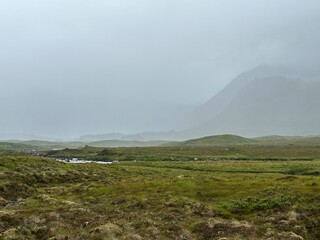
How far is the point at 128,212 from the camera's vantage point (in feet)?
130

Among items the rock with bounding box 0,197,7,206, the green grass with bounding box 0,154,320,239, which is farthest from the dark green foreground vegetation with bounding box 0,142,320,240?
the rock with bounding box 0,197,7,206

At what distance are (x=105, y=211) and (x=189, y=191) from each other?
14067 millimetres

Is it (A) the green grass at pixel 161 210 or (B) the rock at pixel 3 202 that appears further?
(B) the rock at pixel 3 202

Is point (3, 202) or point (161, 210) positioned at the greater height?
point (161, 210)

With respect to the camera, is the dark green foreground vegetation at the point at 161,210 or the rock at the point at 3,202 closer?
the dark green foreground vegetation at the point at 161,210

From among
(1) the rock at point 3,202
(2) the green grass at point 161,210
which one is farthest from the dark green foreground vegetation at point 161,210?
(1) the rock at point 3,202

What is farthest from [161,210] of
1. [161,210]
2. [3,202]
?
[3,202]

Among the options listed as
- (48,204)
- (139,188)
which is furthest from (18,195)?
(139,188)

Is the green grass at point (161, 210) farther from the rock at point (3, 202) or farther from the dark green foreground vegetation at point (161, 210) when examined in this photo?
the rock at point (3, 202)

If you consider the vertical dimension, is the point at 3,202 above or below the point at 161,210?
below

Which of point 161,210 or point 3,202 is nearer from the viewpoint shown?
point 161,210

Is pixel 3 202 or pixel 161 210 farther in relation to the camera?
pixel 3 202

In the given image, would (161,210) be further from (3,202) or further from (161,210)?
(3,202)

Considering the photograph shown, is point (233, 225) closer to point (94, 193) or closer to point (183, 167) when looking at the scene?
point (94, 193)
